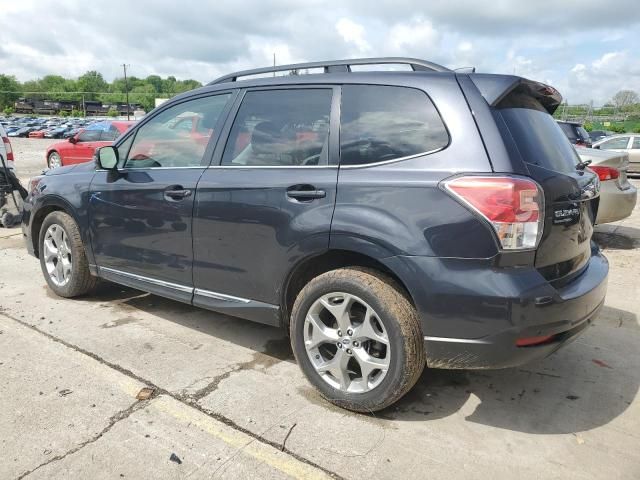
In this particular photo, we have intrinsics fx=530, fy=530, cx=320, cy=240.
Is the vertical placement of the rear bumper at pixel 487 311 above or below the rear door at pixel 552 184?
below

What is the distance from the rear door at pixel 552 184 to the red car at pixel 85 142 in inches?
602

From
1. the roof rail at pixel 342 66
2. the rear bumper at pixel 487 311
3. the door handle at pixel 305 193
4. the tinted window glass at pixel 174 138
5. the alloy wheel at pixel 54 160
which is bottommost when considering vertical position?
the alloy wheel at pixel 54 160

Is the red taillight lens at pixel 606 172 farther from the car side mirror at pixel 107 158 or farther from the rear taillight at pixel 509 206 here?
the car side mirror at pixel 107 158

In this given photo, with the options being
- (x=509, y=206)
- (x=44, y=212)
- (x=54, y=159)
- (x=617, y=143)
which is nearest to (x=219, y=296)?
(x=509, y=206)

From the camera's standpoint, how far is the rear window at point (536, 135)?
2.66m

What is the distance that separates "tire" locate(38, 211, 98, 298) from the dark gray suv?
991 mm

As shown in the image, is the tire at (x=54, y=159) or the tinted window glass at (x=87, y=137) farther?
the tire at (x=54, y=159)

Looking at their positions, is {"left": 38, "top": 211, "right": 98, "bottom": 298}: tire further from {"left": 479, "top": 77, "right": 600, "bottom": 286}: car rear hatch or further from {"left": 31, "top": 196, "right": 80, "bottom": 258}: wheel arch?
{"left": 479, "top": 77, "right": 600, "bottom": 286}: car rear hatch

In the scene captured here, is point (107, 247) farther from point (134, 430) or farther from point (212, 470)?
point (212, 470)

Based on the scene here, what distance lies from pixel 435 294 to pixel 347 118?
3.66ft

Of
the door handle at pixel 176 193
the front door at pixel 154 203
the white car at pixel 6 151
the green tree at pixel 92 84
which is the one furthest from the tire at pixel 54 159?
the green tree at pixel 92 84

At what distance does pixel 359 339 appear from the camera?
2.84 m

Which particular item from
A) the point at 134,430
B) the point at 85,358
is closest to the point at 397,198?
the point at 134,430

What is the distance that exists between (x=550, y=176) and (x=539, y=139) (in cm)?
30
